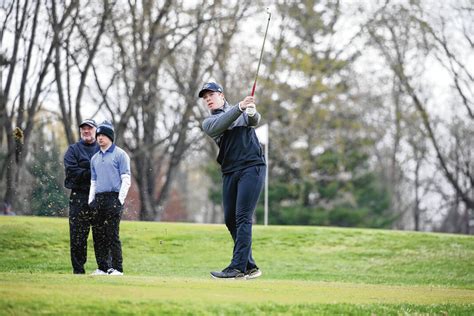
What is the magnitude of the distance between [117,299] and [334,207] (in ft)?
121

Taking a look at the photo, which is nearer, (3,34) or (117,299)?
(117,299)

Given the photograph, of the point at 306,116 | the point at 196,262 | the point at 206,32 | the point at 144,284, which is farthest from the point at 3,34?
the point at 144,284

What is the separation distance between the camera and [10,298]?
6.68 m

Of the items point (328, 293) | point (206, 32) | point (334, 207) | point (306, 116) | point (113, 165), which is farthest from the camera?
point (334, 207)

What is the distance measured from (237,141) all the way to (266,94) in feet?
92.1

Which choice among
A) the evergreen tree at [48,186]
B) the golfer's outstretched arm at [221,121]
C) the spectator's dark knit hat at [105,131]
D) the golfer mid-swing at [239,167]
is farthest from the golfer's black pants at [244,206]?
the evergreen tree at [48,186]

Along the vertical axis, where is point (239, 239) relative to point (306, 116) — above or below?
below

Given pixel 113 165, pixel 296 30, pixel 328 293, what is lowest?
pixel 328 293

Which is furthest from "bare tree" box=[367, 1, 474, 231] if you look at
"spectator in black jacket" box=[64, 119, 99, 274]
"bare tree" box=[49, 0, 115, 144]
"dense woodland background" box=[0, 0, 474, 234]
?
"spectator in black jacket" box=[64, 119, 99, 274]

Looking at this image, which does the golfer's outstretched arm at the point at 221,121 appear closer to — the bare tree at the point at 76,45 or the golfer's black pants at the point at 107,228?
the golfer's black pants at the point at 107,228

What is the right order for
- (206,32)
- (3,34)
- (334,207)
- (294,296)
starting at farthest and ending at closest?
(334,207)
(206,32)
(3,34)
(294,296)

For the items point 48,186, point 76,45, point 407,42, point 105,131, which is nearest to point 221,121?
point 105,131

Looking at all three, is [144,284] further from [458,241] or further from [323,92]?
[323,92]

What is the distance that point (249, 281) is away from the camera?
9102 mm
